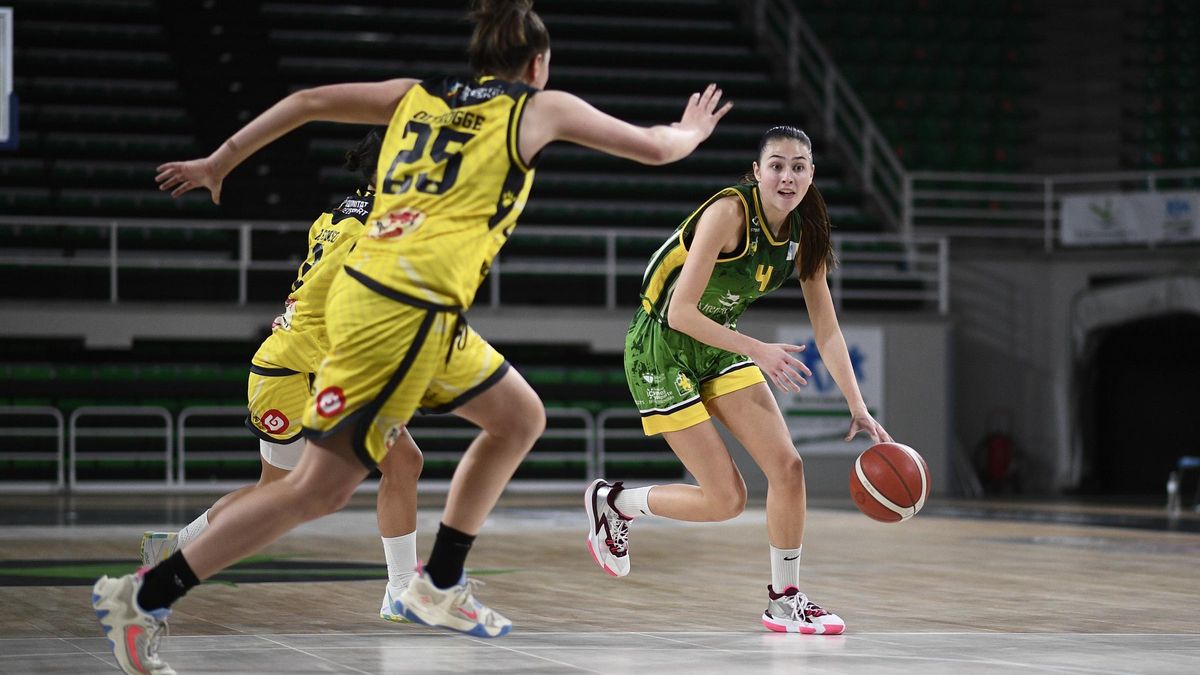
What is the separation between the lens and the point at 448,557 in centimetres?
402

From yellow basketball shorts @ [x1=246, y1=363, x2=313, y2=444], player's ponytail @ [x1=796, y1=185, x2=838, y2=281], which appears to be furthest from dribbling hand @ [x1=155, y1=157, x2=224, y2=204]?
player's ponytail @ [x1=796, y1=185, x2=838, y2=281]

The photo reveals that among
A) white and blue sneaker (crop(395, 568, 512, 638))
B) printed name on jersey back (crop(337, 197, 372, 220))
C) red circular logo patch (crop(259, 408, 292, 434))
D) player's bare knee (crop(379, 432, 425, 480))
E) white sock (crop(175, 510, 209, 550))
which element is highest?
printed name on jersey back (crop(337, 197, 372, 220))

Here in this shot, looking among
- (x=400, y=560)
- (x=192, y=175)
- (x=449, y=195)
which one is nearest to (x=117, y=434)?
(x=400, y=560)

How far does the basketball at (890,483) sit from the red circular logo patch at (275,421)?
1977mm

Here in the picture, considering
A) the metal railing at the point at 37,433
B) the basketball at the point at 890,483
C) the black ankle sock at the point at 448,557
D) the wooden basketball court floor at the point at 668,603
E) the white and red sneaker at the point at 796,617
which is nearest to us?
the black ankle sock at the point at 448,557

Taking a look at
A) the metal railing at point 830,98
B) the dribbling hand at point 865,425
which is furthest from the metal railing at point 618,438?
the dribbling hand at point 865,425

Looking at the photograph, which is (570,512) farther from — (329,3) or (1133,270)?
(329,3)

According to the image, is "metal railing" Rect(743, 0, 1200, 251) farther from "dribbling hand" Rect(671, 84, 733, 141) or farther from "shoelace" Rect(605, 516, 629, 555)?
"dribbling hand" Rect(671, 84, 733, 141)

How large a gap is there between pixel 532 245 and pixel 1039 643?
13.2 m

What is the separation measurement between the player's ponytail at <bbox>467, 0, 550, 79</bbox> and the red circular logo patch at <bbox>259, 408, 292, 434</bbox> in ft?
5.95

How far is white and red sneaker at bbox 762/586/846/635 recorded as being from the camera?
495cm

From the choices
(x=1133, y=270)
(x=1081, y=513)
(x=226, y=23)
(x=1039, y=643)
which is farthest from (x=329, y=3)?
(x=1039, y=643)

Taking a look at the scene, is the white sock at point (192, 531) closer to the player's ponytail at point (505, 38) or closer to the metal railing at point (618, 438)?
the player's ponytail at point (505, 38)

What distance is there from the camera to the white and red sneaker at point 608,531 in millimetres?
5957
